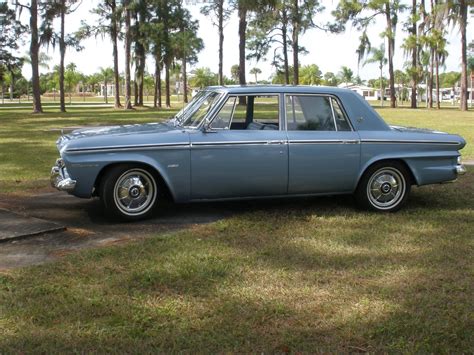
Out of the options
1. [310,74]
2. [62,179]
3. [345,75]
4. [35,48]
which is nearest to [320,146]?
[62,179]

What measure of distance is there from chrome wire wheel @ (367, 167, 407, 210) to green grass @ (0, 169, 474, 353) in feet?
2.31

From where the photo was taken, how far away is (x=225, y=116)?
20.7 ft

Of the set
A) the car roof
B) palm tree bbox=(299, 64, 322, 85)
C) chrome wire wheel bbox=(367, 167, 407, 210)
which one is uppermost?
palm tree bbox=(299, 64, 322, 85)

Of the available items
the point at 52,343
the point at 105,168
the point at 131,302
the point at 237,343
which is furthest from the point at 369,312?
the point at 105,168

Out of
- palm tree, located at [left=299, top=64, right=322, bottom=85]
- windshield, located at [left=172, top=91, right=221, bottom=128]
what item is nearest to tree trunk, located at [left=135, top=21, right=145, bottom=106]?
windshield, located at [left=172, top=91, right=221, bottom=128]

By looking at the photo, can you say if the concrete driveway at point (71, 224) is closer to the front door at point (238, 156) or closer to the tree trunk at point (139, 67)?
the front door at point (238, 156)

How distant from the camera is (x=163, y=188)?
626 centimetres

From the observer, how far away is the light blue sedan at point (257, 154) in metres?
5.97

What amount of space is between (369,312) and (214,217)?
302cm

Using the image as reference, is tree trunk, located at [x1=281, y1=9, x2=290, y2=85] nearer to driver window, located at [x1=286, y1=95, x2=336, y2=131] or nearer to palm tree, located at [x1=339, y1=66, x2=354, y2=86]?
driver window, located at [x1=286, y1=95, x2=336, y2=131]

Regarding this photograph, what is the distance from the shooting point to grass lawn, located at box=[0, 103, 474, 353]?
132 inches

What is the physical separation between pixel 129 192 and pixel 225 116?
1379 mm

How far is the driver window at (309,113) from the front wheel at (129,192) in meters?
1.78

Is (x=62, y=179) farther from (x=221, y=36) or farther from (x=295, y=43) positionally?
(x=295, y=43)
